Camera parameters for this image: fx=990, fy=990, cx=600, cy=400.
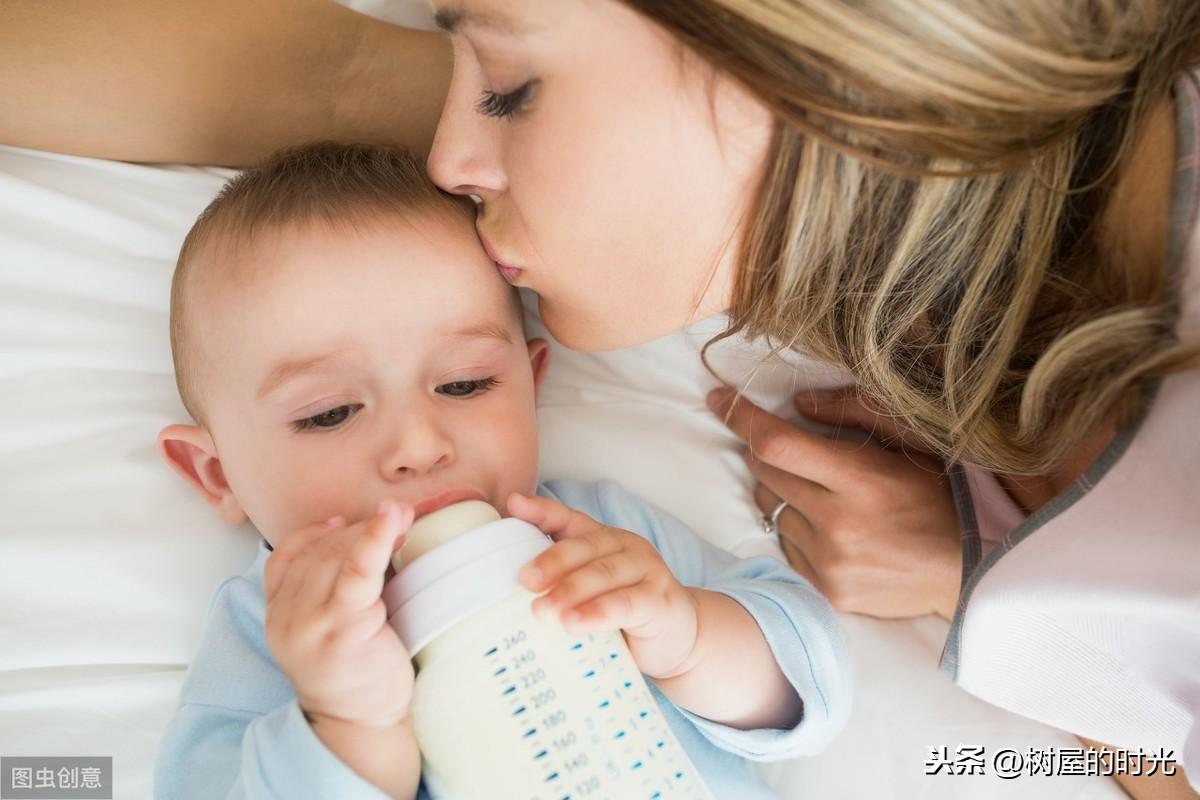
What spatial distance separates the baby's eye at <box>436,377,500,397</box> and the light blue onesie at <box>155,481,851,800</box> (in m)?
0.29

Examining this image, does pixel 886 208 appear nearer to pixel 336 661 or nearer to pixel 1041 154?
pixel 1041 154

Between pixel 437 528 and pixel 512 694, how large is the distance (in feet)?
0.62

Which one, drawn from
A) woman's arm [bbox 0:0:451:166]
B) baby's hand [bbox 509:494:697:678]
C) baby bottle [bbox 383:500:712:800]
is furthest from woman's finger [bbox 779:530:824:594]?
woman's arm [bbox 0:0:451:166]

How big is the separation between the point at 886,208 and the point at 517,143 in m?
0.42

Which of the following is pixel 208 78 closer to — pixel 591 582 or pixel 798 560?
pixel 591 582

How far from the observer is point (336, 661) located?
2.97 feet

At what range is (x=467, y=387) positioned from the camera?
1.27 metres

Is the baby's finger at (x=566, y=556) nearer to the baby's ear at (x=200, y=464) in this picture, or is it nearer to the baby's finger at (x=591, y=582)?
the baby's finger at (x=591, y=582)

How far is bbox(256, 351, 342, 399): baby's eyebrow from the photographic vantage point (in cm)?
117

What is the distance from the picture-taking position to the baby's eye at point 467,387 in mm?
1240

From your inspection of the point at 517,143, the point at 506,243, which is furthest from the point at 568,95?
the point at 506,243

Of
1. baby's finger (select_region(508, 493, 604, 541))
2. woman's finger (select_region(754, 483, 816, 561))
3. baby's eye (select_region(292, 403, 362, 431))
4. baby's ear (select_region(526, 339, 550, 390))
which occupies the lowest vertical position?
woman's finger (select_region(754, 483, 816, 561))

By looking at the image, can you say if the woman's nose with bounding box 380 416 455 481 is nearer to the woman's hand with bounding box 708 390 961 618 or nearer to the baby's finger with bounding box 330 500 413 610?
the baby's finger with bounding box 330 500 413 610

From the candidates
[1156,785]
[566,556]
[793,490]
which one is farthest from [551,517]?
[1156,785]
